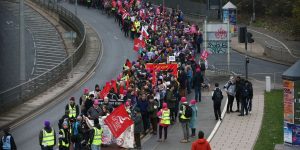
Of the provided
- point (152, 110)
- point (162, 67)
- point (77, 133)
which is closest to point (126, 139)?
point (152, 110)

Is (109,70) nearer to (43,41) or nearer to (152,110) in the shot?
(43,41)

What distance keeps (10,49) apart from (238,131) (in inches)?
1065

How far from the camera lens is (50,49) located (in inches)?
2205

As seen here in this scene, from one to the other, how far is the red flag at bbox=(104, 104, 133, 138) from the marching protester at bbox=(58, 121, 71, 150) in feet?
5.96

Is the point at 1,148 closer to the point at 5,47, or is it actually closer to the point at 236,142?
the point at 236,142

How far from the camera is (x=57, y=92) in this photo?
126 feet

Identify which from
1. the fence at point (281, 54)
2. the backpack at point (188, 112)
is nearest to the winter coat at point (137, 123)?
the backpack at point (188, 112)

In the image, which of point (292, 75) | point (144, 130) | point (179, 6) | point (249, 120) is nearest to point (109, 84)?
point (144, 130)

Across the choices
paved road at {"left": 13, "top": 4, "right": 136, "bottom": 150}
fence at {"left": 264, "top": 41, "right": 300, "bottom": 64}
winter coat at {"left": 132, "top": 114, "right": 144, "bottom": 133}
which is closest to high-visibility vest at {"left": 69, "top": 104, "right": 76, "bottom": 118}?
paved road at {"left": 13, "top": 4, "right": 136, "bottom": 150}

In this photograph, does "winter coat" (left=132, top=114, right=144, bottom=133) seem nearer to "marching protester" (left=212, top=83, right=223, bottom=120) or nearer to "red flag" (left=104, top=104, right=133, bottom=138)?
"red flag" (left=104, top=104, right=133, bottom=138)

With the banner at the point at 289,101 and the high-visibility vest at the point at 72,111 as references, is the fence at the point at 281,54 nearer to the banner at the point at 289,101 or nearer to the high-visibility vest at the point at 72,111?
the high-visibility vest at the point at 72,111

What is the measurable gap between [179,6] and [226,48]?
28433 millimetres

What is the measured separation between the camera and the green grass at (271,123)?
2654 cm

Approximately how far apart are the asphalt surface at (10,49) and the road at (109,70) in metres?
4.89
